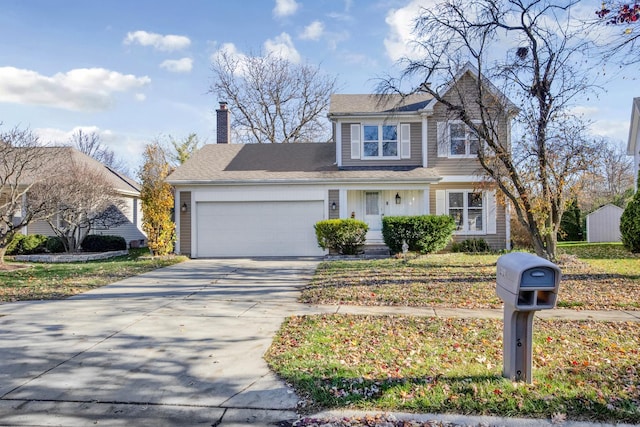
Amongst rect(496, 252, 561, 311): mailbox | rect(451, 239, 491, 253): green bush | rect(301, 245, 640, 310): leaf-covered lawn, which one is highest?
rect(496, 252, 561, 311): mailbox

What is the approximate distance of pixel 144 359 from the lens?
4676 mm

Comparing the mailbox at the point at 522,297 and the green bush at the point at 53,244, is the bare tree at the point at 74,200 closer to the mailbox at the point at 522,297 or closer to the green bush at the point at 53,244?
the green bush at the point at 53,244

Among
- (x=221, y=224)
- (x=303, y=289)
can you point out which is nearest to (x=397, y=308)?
Answer: (x=303, y=289)

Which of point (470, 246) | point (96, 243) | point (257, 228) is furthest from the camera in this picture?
point (96, 243)

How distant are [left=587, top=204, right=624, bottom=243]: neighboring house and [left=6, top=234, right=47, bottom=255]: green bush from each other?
80.7 feet

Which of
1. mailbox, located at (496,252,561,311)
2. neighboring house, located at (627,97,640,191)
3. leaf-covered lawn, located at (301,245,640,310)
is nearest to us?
mailbox, located at (496,252,561,311)

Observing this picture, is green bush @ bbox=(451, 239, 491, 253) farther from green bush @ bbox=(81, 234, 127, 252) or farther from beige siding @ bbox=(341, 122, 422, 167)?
green bush @ bbox=(81, 234, 127, 252)

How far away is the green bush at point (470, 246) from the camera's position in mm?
16484

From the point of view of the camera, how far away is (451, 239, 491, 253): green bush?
54.1 ft

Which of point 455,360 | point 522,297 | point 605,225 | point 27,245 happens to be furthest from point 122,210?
point 605,225

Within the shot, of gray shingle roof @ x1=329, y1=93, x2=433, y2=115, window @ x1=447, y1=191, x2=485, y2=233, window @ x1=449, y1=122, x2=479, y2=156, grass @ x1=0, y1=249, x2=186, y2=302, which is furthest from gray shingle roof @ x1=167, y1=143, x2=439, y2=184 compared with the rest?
grass @ x1=0, y1=249, x2=186, y2=302

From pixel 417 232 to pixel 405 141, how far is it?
426cm

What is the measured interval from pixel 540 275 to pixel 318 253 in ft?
42.9

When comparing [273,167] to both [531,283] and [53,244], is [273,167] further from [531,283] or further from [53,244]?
[531,283]
